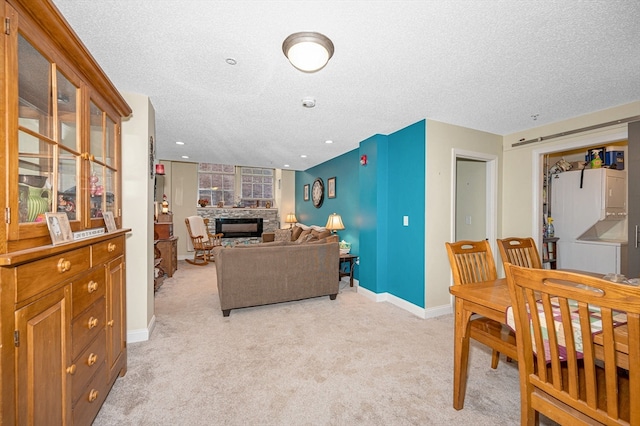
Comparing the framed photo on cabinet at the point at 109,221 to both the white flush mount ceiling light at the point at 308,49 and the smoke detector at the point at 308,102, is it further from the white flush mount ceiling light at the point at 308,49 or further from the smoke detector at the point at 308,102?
the smoke detector at the point at 308,102

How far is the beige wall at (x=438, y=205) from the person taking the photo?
3195 millimetres

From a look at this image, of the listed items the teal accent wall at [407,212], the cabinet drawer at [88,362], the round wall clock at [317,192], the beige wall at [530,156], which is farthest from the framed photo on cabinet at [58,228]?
the round wall clock at [317,192]

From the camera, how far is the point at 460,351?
165 cm

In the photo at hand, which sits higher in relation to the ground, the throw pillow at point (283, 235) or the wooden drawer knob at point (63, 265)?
the wooden drawer knob at point (63, 265)

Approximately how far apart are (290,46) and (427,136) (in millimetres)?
2079

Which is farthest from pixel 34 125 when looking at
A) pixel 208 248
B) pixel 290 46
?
pixel 208 248

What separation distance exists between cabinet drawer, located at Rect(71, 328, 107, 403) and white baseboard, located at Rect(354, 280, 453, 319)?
2.97 m

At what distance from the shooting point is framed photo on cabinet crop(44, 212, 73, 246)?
1119 mm

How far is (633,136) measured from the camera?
103 inches

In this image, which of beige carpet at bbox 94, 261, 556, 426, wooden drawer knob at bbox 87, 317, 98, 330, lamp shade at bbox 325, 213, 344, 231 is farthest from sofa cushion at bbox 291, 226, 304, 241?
wooden drawer knob at bbox 87, 317, 98, 330

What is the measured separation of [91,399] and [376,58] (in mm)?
2689

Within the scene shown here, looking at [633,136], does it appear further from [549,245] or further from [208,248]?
[208,248]

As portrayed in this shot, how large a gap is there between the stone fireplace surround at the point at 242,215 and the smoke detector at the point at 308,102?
5.09 meters

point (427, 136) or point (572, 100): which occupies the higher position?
point (572, 100)
